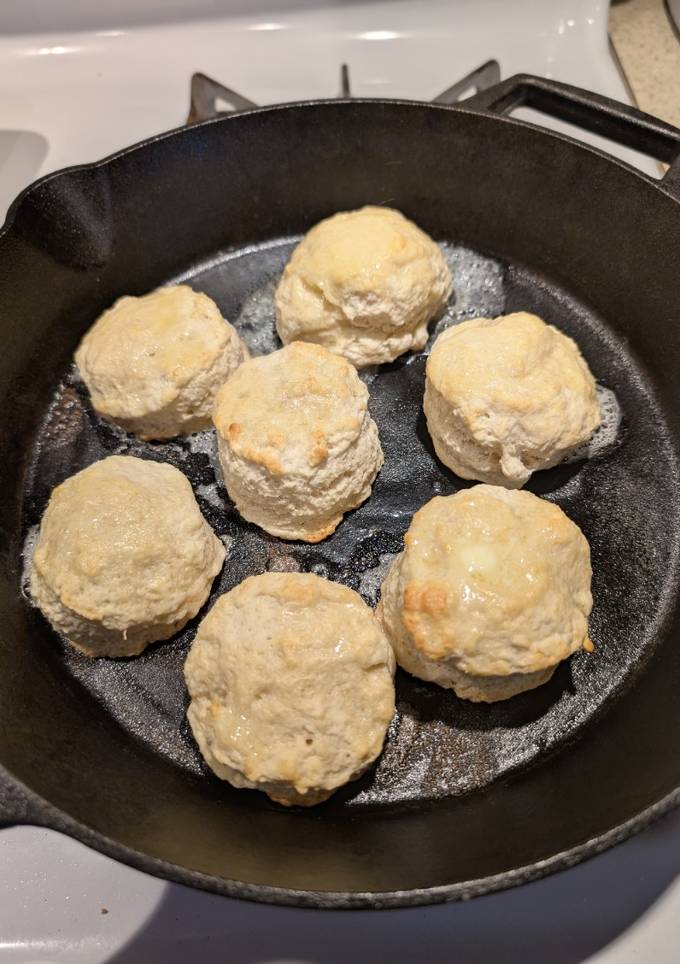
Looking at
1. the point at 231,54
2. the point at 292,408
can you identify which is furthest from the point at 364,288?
the point at 231,54

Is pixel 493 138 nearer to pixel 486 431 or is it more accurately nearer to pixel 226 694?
pixel 486 431

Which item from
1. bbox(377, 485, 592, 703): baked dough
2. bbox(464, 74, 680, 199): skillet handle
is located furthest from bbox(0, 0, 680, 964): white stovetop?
bbox(377, 485, 592, 703): baked dough

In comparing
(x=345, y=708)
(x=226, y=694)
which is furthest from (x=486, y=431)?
(x=226, y=694)

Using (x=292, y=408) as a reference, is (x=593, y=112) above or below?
above

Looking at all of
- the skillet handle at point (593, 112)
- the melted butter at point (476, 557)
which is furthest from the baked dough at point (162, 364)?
the skillet handle at point (593, 112)

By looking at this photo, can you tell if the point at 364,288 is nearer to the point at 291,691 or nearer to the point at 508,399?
the point at 508,399
